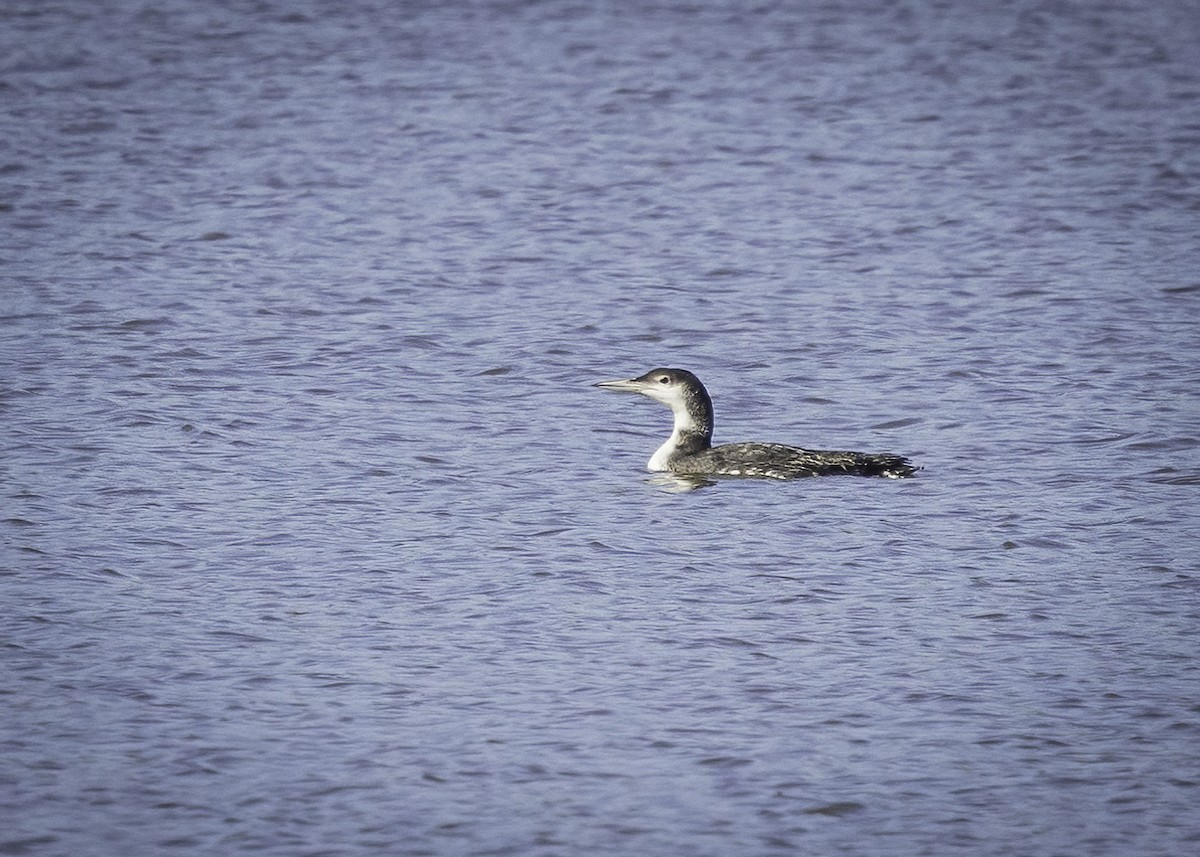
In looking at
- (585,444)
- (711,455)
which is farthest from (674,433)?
(585,444)

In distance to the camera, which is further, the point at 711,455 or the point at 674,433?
the point at 674,433

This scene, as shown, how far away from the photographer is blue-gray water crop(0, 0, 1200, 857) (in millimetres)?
7656

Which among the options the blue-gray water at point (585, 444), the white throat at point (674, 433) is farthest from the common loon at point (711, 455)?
the blue-gray water at point (585, 444)

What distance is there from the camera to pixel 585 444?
12.7 m

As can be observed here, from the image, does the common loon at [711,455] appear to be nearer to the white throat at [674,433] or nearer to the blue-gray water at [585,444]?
the white throat at [674,433]

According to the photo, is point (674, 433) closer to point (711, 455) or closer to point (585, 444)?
point (711, 455)

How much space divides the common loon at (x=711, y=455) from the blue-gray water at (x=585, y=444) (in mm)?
174

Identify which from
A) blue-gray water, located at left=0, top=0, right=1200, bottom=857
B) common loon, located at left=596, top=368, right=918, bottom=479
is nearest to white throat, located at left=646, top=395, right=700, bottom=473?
common loon, located at left=596, top=368, right=918, bottom=479

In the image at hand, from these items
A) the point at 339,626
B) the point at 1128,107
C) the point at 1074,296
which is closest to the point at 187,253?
the point at 1074,296

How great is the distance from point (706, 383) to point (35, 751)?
7.21 meters

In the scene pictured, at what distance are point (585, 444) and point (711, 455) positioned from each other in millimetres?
1016

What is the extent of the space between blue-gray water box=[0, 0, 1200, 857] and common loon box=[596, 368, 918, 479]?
0.17m

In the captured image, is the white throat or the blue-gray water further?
the white throat

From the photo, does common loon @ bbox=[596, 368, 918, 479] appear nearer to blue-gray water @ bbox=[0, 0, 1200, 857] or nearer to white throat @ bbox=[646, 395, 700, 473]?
white throat @ bbox=[646, 395, 700, 473]
